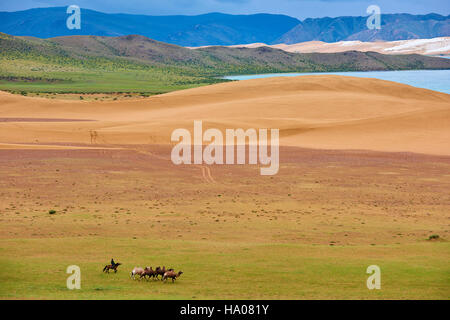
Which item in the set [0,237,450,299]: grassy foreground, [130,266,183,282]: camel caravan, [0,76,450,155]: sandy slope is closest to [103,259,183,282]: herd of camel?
[130,266,183,282]: camel caravan

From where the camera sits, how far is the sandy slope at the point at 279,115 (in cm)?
5800

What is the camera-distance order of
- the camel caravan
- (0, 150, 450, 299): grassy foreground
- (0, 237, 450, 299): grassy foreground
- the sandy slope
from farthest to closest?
the sandy slope
the camel caravan
(0, 150, 450, 299): grassy foreground
(0, 237, 450, 299): grassy foreground

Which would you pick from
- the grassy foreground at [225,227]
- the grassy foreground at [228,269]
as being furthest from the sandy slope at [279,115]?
the grassy foreground at [228,269]

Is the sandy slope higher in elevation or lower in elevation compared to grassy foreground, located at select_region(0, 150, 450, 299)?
higher

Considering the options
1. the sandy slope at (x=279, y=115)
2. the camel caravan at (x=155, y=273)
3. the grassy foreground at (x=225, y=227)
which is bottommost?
the camel caravan at (x=155, y=273)

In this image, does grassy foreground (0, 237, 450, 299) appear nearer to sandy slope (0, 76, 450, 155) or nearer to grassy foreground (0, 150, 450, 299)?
grassy foreground (0, 150, 450, 299)

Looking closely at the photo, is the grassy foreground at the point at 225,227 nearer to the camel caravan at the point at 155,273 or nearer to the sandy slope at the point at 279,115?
the camel caravan at the point at 155,273

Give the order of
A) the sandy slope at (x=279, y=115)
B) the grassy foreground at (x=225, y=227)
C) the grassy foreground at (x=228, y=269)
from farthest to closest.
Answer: the sandy slope at (x=279, y=115) → the grassy foreground at (x=225, y=227) → the grassy foreground at (x=228, y=269)

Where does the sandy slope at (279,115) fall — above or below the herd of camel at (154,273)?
above

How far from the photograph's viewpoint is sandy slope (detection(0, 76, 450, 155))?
58.0m

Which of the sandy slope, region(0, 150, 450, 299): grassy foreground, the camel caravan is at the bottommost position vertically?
the camel caravan

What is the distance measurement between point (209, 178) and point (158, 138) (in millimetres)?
20493
